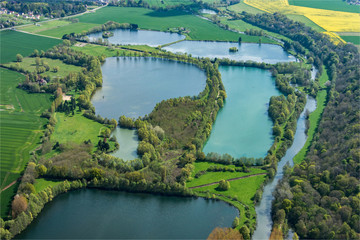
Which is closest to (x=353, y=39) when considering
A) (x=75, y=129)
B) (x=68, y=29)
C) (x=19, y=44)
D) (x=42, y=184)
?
(x=68, y=29)

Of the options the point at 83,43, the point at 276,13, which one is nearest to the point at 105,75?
the point at 83,43

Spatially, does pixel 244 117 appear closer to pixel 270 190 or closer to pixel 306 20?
pixel 270 190

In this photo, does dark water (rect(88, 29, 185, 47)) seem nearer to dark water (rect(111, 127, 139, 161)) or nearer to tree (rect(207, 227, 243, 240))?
dark water (rect(111, 127, 139, 161))

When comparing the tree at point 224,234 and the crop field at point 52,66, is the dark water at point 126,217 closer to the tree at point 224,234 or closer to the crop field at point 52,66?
the tree at point 224,234

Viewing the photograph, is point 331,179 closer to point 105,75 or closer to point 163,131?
point 163,131

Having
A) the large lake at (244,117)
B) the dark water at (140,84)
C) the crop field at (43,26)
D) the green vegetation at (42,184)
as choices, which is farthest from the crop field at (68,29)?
the green vegetation at (42,184)

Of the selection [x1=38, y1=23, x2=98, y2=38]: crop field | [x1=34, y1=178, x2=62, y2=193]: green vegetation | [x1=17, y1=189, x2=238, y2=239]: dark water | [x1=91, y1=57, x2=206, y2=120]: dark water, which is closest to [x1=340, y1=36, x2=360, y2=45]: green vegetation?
[x1=91, y1=57, x2=206, y2=120]: dark water

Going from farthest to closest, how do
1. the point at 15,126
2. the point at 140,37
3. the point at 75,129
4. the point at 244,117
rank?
1. the point at 140,37
2. the point at 244,117
3. the point at 15,126
4. the point at 75,129
